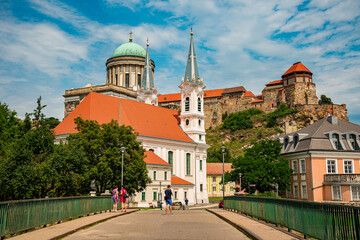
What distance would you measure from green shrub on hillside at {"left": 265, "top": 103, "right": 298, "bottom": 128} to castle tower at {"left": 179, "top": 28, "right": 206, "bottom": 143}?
60044 mm

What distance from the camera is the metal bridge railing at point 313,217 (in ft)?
28.1

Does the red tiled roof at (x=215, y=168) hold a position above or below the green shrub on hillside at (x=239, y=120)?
below

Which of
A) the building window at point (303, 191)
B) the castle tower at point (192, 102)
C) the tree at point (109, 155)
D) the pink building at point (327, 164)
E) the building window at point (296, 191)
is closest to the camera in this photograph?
the tree at point (109, 155)

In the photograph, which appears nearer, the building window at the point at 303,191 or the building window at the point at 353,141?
the building window at the point at 303,191

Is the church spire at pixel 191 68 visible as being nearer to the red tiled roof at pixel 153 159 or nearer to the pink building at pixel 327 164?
the red tiled roof at pixel 153 159

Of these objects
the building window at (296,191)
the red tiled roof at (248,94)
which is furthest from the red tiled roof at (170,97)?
the building window at (296,191)

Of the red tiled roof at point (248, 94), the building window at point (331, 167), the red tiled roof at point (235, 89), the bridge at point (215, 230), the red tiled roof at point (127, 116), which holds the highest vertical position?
the red tiled roof at point (235, 89)

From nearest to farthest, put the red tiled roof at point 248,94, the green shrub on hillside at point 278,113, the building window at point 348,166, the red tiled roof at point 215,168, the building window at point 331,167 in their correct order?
the building window at point 331,167 < the building window at point 348,166 < the red tiled roof at point 215,168 < the green shrub on hillside at point 278,113 < the red tiled roof at point 248,94

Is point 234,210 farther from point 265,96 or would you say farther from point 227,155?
point 265,96

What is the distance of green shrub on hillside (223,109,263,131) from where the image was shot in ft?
406

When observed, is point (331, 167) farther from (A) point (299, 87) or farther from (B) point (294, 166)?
(A) point (299, 87)

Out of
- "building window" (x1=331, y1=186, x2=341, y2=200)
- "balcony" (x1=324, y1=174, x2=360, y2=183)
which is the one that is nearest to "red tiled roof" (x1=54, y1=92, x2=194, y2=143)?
"balcony" (x1=324, y1=174, x2=360, y2=183)

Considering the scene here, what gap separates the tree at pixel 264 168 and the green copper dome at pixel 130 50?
2590 inches

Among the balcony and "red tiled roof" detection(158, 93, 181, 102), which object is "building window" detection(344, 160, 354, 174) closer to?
the balcony
